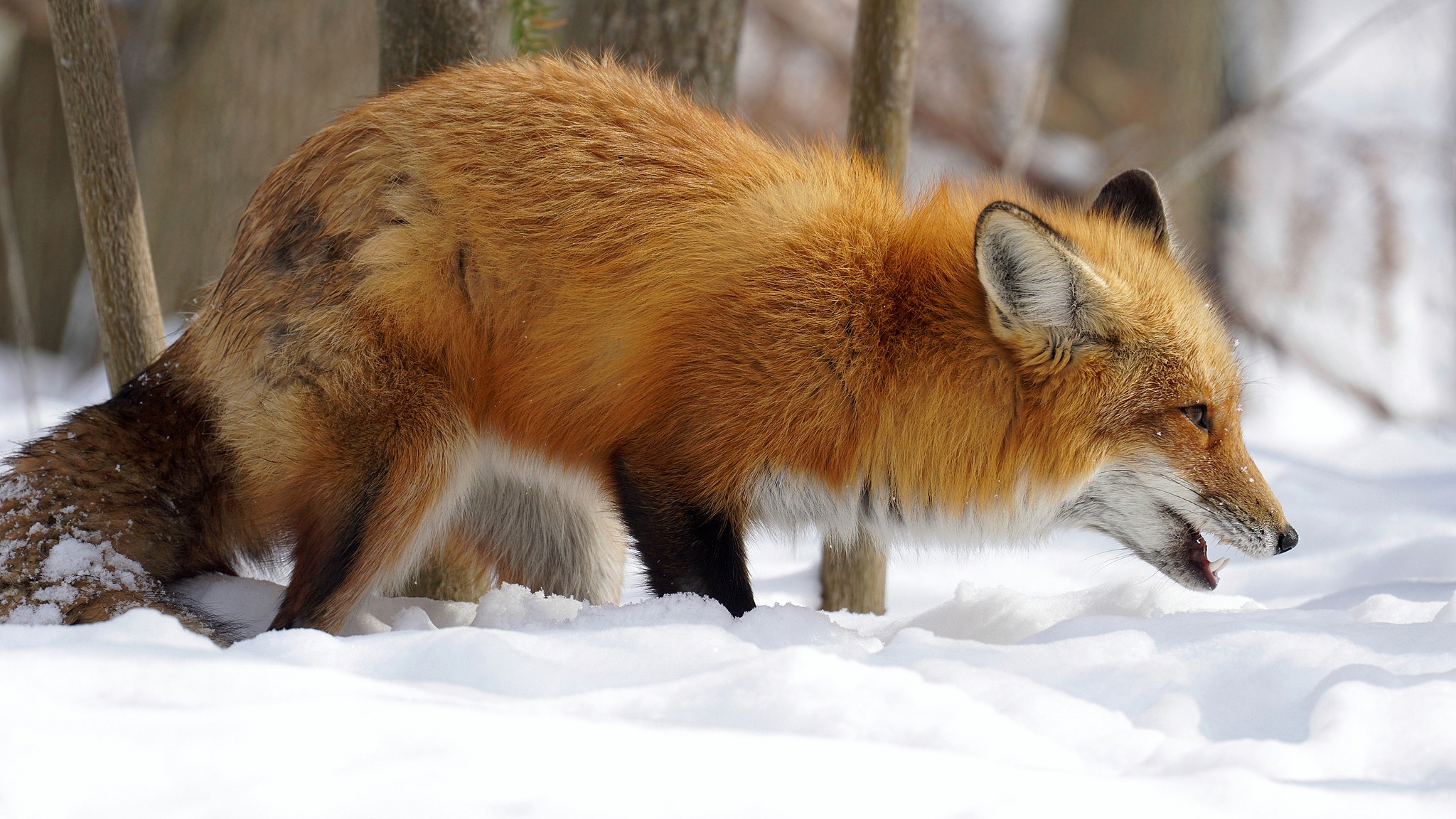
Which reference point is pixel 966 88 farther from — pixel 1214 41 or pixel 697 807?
pixel 697 807

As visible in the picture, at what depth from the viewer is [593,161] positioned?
3102mm

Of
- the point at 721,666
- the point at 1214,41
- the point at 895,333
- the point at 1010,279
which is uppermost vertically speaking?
the point at 1214,41

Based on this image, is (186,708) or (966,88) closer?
(186,708)

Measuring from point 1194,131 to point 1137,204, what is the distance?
6581 mm

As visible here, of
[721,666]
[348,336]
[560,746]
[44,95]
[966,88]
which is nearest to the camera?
[560,746]

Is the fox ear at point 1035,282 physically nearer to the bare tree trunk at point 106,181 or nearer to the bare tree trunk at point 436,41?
the bare tree trunk at point 436,41

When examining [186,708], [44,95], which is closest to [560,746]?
[186,708]

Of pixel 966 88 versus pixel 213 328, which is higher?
pixel 966 88

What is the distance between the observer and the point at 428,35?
3820 mm

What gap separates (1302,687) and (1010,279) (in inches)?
48.2

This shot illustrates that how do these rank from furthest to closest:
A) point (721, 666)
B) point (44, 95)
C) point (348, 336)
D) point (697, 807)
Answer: point (44, 95)
point (348, 336)
point (721, 666)
point (697, 807)

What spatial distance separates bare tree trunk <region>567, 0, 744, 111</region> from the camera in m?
4.25

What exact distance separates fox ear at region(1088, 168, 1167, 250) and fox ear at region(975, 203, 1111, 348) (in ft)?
2.21

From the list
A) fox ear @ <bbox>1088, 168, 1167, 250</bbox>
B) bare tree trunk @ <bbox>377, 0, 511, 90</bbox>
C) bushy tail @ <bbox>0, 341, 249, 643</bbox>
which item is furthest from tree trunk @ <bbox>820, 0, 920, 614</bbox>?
bushy tail @ <bbox>0, 341, 249, 643</bbox>
